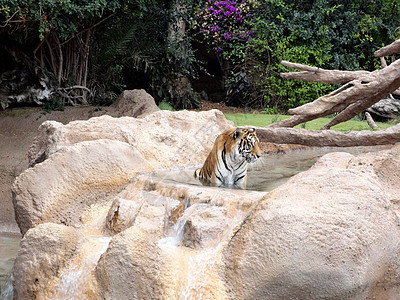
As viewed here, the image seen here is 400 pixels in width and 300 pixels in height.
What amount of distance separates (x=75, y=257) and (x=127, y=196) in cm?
141

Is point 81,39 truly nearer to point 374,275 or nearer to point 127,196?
point 127,196

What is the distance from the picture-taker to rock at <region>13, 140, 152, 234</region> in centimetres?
537

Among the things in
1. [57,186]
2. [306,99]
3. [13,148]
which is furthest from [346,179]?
[306,99]

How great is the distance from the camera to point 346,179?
422cm

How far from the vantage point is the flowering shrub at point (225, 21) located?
16.6 meters

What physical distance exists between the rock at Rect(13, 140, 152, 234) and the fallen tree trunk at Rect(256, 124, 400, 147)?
78.9 inches

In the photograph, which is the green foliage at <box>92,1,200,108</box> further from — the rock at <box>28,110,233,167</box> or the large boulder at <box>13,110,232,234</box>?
the large boulder at <box>13,110,232,234</box>

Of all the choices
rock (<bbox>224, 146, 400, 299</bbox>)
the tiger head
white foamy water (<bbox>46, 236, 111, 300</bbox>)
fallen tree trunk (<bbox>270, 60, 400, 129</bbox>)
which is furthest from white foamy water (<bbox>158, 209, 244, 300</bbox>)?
fallen tree trunk (<bbox>270, 60, 400, 129</bbox>)

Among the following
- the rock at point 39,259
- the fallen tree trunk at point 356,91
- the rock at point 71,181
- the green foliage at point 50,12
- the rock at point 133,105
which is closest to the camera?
the rock at point 39,259

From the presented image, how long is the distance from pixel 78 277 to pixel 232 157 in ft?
8.18

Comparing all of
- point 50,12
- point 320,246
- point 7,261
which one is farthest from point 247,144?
point 50,12

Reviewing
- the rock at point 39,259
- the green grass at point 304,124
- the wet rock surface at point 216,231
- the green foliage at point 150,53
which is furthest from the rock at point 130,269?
the green foliage at point 150,53

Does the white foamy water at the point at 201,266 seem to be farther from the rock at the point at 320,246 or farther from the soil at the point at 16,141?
the soil at the point at 16,141

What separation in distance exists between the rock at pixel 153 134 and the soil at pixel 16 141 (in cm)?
173
